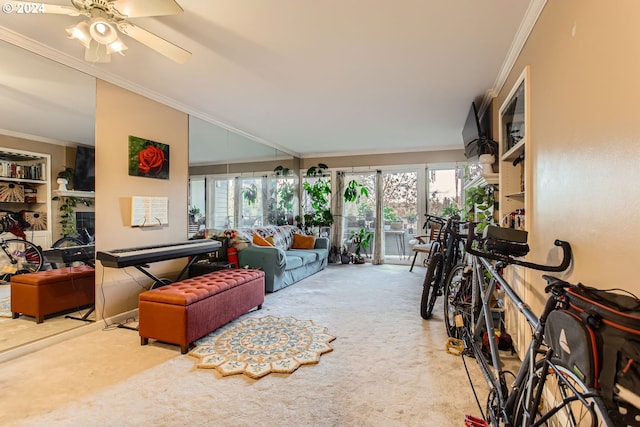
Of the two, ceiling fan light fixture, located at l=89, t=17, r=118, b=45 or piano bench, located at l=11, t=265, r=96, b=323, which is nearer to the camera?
ceiling fan light fixture, located at l=89, t=17, r=118, b=45

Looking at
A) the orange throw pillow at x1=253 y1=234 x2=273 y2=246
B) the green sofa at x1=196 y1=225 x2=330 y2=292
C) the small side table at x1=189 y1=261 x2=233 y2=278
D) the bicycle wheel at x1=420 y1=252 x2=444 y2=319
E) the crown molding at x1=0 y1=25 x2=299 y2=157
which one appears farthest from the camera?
the orange throw pillow at x1=253 y1=234 x2=273 y2=246

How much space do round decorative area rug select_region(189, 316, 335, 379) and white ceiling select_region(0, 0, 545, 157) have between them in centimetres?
231

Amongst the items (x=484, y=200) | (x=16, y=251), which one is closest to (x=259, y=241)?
(x=16, y=251)

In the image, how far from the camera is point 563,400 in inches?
39.4

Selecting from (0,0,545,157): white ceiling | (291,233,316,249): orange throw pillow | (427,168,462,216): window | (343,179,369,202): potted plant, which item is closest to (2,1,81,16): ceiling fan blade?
(0,0,545,157): white ceiling

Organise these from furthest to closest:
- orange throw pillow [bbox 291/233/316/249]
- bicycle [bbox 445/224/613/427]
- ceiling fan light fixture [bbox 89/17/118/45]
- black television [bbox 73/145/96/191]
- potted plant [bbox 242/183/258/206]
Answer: orange throw pillow [bbox 291/233/316/249] < potted plant [bbox 242/183/258/206] < black television [bbox 73/145/96/191] < ceiling fan light fixture [bbox 89/17/118/45] < bicycle [bbox 445/224/613/427]

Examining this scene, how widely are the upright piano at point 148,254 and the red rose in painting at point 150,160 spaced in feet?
2.91

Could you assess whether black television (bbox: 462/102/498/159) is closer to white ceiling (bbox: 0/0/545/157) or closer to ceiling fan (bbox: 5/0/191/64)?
white ceiling (bbox: 0/0/545/157)

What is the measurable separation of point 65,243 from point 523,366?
11.9 ft

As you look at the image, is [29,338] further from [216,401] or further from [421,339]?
[421,339]

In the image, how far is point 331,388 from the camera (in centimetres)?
203

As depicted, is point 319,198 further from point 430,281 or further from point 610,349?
point 610,349

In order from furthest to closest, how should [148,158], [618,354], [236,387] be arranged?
[148,158] → [236,387] → [618,354]

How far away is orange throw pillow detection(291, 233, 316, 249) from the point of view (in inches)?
245
